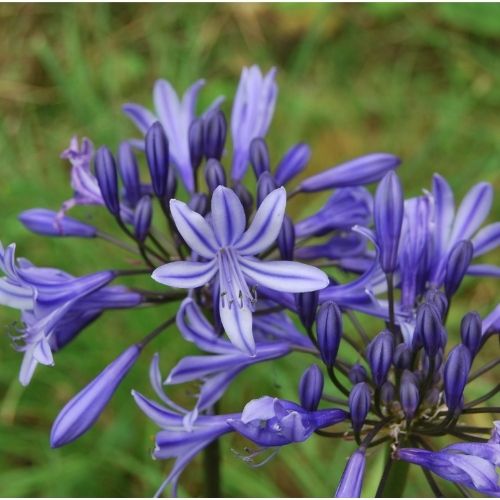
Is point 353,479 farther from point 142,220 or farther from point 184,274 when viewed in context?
point 142,220

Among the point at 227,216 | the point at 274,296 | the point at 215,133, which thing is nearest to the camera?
the point at 227,216

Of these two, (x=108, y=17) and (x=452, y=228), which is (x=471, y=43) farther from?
(x=452, y=228)

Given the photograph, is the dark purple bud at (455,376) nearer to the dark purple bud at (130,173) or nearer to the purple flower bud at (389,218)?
the purple flower bud at (389,218)

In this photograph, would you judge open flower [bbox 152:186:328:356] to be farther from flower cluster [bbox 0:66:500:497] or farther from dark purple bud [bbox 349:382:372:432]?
dark purple bud [bbox 349:382:372:432]

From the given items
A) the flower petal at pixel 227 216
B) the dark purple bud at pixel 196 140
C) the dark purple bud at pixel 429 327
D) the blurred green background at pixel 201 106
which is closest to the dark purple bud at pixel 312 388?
the dark purple bud at pixel 429 327

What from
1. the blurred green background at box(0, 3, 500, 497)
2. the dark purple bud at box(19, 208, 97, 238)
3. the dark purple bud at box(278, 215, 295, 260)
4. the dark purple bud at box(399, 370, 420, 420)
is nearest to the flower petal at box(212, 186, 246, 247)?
the dark purple bud at box(278, 215, 295, 260)

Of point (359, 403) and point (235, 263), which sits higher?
point (235, 263)

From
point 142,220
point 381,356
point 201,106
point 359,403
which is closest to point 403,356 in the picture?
point 381,356
